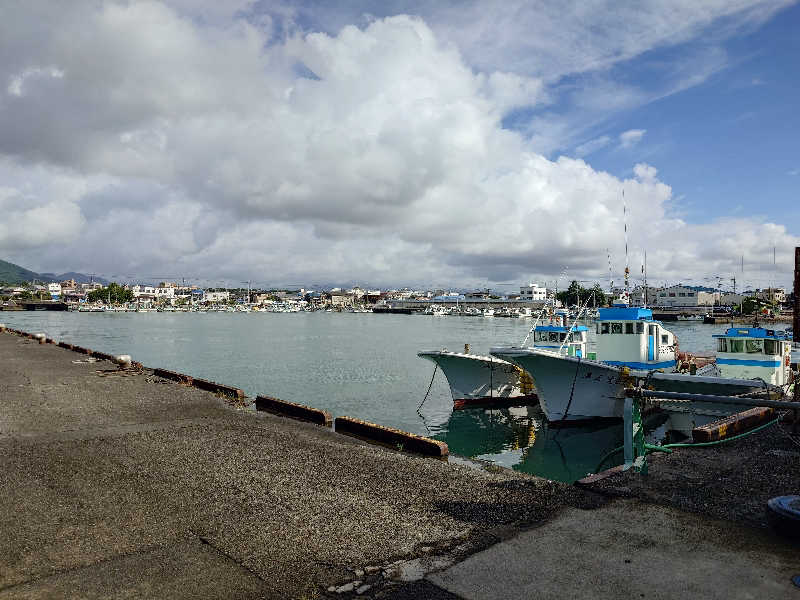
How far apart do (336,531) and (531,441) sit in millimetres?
16256

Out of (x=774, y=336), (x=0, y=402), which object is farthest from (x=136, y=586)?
(x=774, y=336)

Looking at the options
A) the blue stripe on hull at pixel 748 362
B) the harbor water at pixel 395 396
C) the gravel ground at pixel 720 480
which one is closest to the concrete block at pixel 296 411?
the gravel ground at pixel 720 480

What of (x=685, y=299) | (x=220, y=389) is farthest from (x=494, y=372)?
(x=685, y=299)

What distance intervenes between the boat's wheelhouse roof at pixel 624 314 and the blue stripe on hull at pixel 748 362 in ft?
9.69

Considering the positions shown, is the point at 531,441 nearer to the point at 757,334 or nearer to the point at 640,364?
the point at 640,364

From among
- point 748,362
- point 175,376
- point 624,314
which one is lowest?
point 175,376

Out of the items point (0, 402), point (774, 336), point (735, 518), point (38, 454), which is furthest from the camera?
point (774, 336)

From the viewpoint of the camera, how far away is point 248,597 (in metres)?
4.79

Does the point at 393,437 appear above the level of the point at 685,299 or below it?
below

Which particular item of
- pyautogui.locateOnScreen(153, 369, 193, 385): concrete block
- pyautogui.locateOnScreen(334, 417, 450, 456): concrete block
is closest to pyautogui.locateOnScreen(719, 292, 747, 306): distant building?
pyautogui.locateOnScreen(153, 369, 193, 385): concrete block

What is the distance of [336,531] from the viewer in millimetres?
6188

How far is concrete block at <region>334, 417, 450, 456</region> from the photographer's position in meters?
9.34

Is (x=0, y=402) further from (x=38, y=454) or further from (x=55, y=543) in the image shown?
(x=55, y=543)

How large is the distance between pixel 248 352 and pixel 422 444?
4922cm
